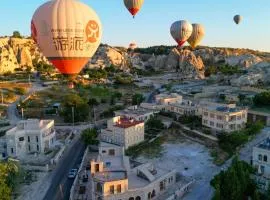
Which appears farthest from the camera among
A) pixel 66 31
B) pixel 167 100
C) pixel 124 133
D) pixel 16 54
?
pixel 16 54

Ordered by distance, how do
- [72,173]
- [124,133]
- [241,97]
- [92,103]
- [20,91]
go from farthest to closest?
[20,91], [92,103], [241,97], [124,133], [72,173]

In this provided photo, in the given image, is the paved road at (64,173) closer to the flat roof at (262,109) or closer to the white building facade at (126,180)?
the white building facade at (126,180)

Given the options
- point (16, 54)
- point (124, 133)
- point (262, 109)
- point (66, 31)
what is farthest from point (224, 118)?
point (16, 54)

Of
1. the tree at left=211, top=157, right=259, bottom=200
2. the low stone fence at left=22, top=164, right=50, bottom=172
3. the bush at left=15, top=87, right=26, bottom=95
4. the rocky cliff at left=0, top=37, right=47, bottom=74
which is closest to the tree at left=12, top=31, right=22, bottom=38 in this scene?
the rocky cliff at left=0, top=37, right=47, bottom=74

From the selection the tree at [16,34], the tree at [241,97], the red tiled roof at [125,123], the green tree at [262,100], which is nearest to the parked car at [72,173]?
the red tiled roof at [125,123]

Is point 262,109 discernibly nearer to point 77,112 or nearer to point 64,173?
point 77,112

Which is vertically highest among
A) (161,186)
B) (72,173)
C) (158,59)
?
(158,59)
